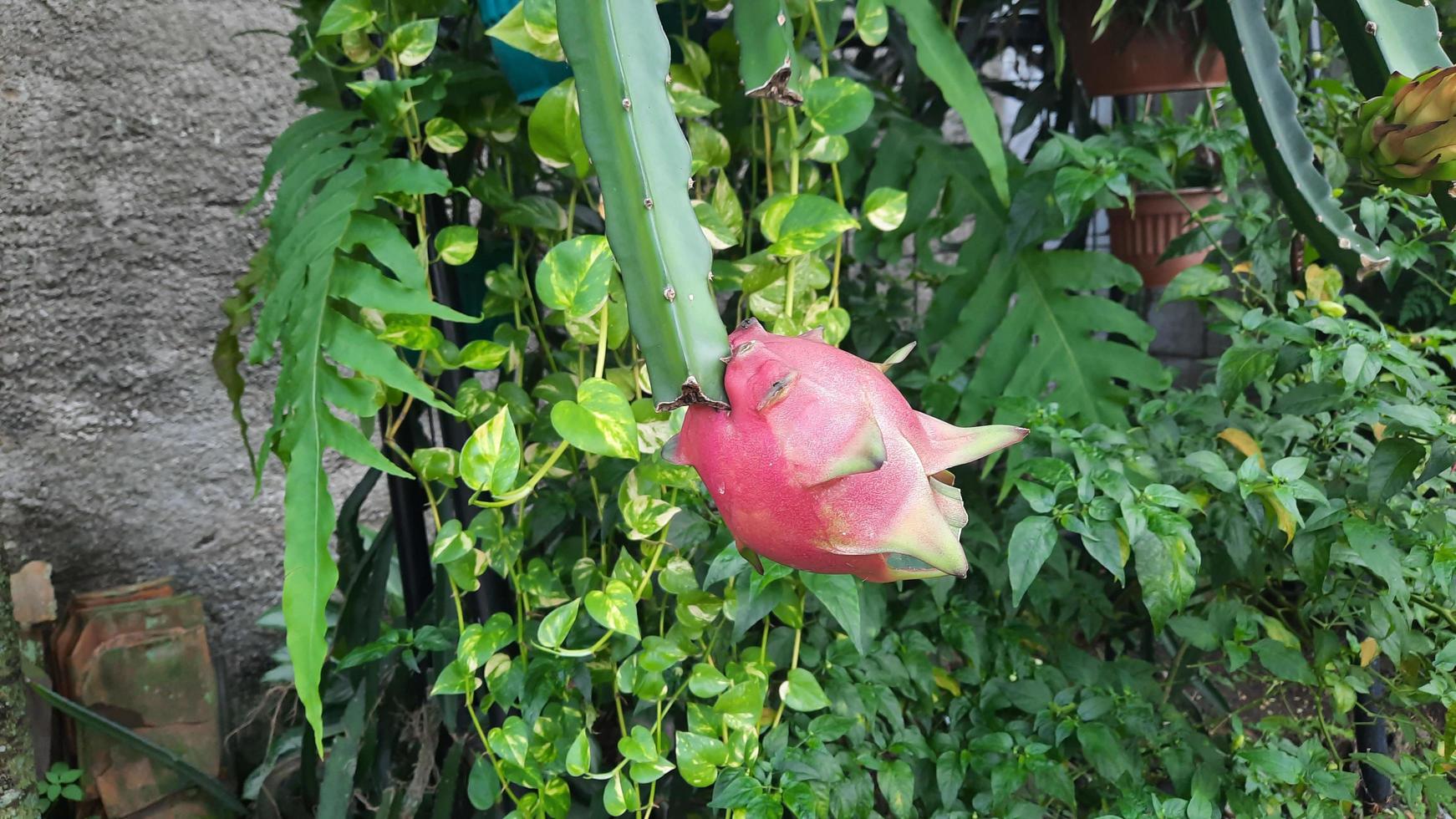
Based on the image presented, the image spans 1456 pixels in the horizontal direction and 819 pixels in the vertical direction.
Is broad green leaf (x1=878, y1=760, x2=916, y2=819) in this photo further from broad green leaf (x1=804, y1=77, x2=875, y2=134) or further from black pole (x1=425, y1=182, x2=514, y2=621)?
broad green leaf (x1=804, y1=77, x2=875, y2=134)

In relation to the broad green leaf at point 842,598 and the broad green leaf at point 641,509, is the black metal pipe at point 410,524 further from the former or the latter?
the broad green leaf at point 842,598

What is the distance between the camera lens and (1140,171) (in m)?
0.82

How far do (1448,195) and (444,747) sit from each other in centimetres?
91

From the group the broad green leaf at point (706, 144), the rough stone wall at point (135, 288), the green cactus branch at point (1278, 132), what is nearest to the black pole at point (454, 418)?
the broad green leaf at point (706, 144)

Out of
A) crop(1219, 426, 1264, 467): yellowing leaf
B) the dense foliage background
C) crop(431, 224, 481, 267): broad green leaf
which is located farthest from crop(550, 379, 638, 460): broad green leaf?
crop(1219, 426, 1264, 467): yellowing leaf

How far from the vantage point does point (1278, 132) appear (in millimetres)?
636

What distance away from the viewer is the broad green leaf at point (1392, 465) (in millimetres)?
667

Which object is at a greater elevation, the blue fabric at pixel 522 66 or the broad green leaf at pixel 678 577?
the blue fabric at pixel 522 66

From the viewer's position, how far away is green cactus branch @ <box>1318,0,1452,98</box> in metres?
0.54

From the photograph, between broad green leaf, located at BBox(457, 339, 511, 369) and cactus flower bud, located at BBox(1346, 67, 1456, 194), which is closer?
cactus flower bud, located at BBox(1346, 67, 1456, 194)

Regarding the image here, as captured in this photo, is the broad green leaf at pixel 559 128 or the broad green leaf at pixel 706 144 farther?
the broad green leaf at pixel 706 144

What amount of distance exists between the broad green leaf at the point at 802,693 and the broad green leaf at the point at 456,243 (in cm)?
38

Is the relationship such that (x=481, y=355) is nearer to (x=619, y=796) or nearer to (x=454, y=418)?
(x=454, y=418)

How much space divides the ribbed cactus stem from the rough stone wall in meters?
0.83
